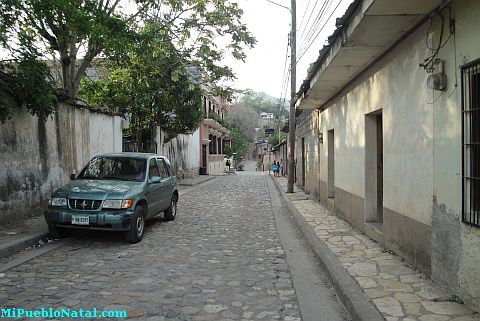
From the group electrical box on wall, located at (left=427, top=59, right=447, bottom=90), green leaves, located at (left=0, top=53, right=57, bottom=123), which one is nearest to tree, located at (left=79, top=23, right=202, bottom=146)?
green leaves, located at (left=0, top=53, right=57, bottom=123)

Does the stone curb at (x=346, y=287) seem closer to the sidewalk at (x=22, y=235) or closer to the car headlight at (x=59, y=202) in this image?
the car headlight at (x=59, y=202)

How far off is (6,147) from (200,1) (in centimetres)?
798

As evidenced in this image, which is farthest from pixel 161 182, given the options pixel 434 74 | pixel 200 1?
pixel 200 1

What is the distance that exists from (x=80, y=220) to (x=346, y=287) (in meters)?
4.65

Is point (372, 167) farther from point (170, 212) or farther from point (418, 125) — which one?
point (170, 212)

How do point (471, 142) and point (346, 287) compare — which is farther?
point (346, 287)

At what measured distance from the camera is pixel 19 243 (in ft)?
22.4

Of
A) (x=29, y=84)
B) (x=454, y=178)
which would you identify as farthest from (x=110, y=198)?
(x=454, y=178)

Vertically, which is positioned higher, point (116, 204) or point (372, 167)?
point (372, 167)

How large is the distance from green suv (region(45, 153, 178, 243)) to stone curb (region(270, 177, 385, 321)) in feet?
10.8

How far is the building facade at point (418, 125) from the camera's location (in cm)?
406

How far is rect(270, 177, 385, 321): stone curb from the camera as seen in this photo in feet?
13.2

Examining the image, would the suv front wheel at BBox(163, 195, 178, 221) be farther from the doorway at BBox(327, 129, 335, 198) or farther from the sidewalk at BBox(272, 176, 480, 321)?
the doorway at BBox(327, 129, 335, 198)

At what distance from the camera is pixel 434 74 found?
462 centimetres
